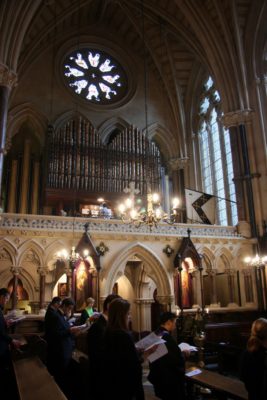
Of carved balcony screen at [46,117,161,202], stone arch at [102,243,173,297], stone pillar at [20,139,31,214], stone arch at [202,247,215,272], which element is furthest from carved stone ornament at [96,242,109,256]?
stone pillar at [20,139,31,214]

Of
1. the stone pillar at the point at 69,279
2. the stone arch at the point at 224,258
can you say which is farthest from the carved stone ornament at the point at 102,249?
the stone arch at the point at 224,258

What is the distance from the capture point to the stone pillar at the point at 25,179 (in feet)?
56.8

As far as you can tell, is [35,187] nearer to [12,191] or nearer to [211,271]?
[12,191]

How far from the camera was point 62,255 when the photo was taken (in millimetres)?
11570

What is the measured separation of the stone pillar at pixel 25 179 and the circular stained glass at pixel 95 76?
156 inches

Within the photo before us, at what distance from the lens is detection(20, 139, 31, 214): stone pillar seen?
56.8ft

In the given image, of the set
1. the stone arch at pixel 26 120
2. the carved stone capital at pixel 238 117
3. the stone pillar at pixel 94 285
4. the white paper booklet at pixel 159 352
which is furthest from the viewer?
the stone arch at pixel 26 120

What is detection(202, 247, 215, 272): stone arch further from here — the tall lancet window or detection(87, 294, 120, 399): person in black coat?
detection(87, 294, 120, 399): person in black coat

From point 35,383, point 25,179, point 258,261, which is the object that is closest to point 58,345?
point 35,383

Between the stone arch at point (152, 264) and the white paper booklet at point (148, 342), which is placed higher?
the stone arch at point (152, 264)

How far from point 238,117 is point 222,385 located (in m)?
12.3

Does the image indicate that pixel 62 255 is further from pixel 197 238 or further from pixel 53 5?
pixel 53 5

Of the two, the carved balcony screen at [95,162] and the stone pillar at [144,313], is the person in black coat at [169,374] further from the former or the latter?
the carved balcony screen at [95,162]

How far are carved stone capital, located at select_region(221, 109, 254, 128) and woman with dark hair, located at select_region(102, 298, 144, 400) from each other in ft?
43.8
